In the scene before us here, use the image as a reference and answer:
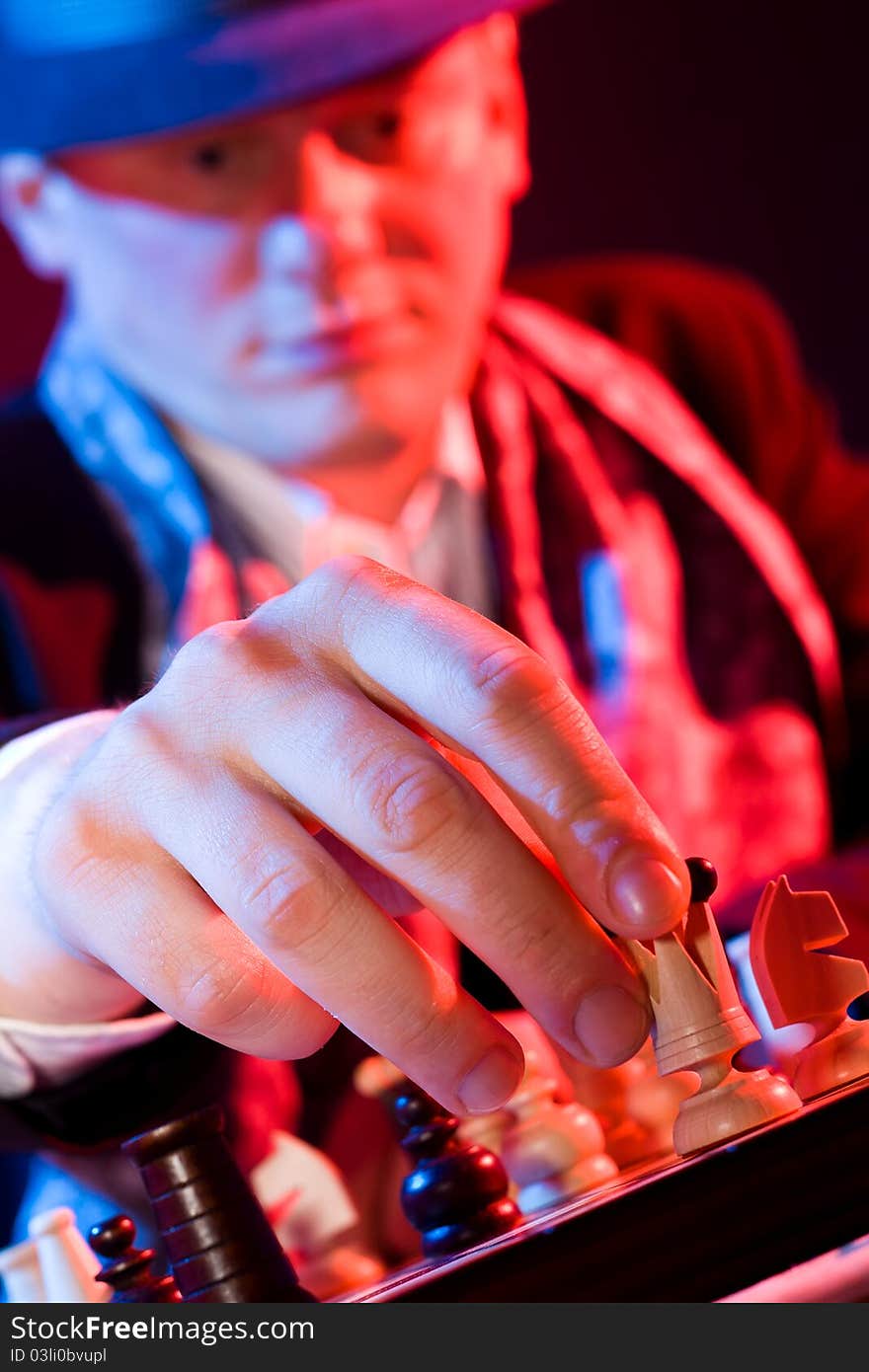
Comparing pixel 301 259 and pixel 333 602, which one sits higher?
pixel 301 259

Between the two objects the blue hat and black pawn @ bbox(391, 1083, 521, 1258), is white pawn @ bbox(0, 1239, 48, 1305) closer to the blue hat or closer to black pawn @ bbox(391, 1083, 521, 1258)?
black pawn @ bbox(391, 1083, 521, 1258)

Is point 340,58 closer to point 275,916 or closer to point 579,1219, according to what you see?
point 275,916

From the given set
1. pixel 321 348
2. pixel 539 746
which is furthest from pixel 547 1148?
pixel 321 348

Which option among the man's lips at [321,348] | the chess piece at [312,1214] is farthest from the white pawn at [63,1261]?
the man's lips at [321,348]

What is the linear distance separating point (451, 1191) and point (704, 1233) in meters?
0.22

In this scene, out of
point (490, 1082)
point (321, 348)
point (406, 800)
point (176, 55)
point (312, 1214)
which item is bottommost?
point (312, 1214)

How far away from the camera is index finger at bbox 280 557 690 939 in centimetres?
52

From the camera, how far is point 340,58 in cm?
126

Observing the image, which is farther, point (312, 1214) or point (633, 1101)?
point (312, 1214)

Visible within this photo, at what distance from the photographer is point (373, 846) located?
55cm

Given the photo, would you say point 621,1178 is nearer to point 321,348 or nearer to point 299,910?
point 299,910

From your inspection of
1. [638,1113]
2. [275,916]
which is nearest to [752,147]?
[638,1113]

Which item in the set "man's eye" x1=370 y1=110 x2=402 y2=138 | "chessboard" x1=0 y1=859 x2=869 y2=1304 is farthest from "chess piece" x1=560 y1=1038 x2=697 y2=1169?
"man's eye" x1=370 y1=110 x2=402 y2=138

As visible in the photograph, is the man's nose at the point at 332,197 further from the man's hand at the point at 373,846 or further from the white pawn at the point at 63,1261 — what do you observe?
the white pawn at the point at 63,1261
